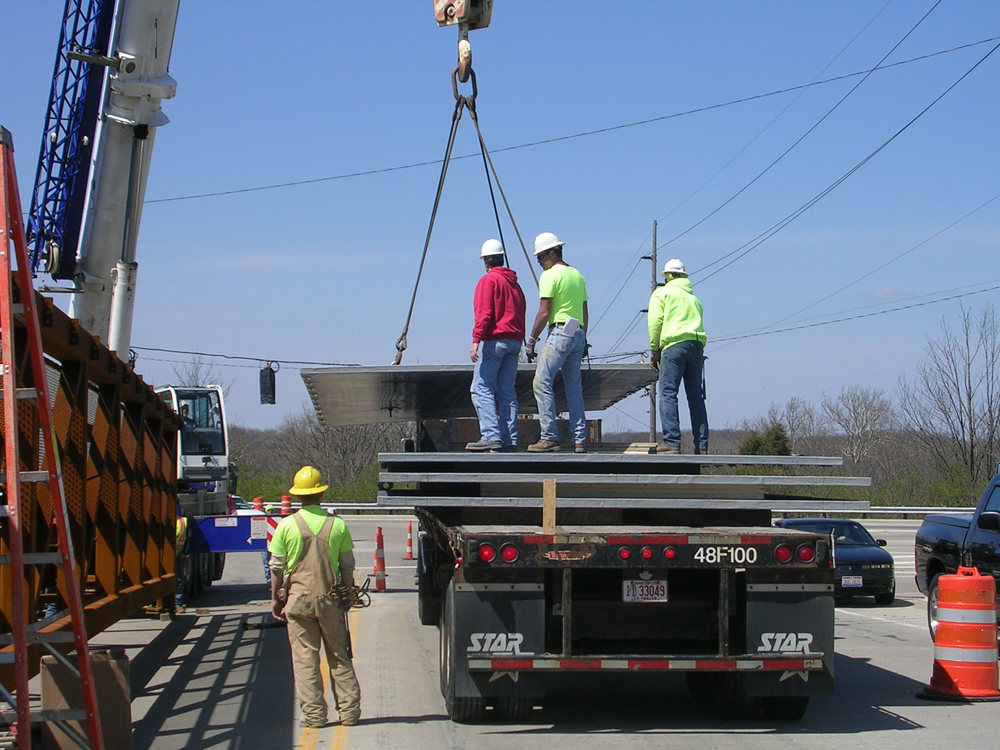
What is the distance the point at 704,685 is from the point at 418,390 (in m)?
4.17

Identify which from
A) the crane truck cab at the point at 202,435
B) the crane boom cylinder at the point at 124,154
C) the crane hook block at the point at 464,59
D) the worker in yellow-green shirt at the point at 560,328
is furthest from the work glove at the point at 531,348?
the crane truck cab at the point at 202,435

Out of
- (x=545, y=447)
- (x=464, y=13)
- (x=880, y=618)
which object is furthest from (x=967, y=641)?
(x=880, y=618)

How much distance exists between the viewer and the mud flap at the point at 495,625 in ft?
23.4

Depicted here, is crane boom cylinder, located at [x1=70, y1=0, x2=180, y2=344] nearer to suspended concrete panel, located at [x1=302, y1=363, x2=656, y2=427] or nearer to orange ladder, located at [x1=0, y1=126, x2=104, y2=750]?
suspended concrete panel, located at [x1=302, y1=363, x2=656, y2=427]

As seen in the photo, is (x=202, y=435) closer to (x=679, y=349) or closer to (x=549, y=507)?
(x=679, y=349)

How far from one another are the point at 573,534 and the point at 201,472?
1690cm

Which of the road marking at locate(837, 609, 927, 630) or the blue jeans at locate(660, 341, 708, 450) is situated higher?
the blue jeans at locate(660, 341, 708, 450)

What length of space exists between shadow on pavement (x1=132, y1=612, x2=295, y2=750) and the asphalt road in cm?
1

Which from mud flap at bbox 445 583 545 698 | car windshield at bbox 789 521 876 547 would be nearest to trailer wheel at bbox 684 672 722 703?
mud flap at bbox 445 583 545 698

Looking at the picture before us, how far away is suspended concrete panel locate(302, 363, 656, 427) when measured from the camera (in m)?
9.66

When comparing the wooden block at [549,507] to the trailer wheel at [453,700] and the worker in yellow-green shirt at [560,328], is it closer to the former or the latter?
the trailer wheel at [453,700]

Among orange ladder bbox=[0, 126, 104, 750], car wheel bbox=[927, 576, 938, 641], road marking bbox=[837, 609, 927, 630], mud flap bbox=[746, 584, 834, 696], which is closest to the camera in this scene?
orange ladder bbox=[0, 126, 104, 750]

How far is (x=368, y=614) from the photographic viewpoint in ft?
47.8

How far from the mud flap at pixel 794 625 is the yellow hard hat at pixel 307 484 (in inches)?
123
